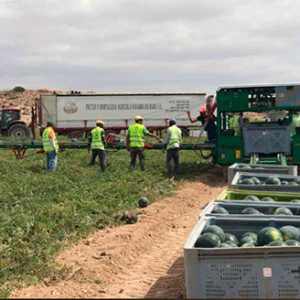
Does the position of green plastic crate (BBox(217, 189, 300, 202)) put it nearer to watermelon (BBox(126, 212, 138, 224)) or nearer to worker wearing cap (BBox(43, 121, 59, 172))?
watermelon (BBox(126, 212, 138, 224))

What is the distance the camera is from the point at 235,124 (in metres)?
16.6

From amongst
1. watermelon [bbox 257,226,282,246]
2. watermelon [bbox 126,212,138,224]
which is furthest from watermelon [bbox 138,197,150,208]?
watermelon [bbox 257,226,282,246]

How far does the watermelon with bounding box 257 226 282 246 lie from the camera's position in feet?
18.5

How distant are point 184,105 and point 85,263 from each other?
29.7 m

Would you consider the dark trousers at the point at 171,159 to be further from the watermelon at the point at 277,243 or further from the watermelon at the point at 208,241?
the watermelon at the point at 277,243

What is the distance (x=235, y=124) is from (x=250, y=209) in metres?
9.94

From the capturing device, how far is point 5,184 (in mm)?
14039

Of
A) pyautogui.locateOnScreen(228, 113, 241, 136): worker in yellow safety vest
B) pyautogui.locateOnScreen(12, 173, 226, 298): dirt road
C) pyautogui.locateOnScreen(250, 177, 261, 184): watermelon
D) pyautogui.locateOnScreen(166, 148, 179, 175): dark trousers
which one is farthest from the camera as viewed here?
pyautogui.locateOnScreen(166, 148, 179, 175): dark trousers

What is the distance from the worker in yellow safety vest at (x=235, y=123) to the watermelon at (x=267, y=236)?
35.2 ft

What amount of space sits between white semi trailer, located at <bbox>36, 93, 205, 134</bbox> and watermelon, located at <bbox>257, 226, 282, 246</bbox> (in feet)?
99.0

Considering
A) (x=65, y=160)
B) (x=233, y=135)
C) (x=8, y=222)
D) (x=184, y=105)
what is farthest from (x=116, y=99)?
(x=8, y=222)

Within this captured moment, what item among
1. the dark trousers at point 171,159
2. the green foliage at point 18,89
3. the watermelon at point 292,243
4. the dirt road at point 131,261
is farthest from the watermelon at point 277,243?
the green foliage at point 18,89

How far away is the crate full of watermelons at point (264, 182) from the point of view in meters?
8.39

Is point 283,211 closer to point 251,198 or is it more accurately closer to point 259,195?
point 251,198
